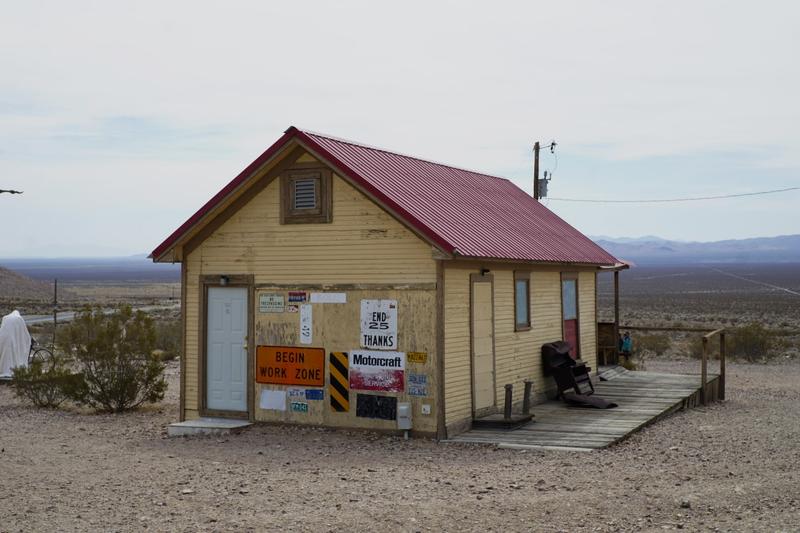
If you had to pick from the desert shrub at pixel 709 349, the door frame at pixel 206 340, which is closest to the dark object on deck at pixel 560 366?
the door frame at pixel 206 340

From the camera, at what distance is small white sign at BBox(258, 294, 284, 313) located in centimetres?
1506

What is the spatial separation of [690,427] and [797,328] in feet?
101

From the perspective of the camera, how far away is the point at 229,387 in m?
15.5

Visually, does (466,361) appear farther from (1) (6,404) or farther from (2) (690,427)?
(1) (6,404)

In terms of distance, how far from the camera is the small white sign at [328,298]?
14578mm

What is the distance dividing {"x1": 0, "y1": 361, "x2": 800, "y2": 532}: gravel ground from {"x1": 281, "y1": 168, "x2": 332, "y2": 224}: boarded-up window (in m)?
3.08

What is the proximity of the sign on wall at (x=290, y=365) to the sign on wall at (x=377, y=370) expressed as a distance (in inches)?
21.7

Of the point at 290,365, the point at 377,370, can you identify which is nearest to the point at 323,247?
the point at 290,365

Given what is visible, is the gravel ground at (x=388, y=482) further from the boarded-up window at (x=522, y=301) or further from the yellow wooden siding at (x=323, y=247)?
the boarded-up window at (x=522, y=301)

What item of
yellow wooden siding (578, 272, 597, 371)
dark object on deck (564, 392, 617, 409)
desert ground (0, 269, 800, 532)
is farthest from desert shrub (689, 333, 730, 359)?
dark object on deck (564, 392, 617, 409)

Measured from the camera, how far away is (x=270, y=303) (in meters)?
15.1

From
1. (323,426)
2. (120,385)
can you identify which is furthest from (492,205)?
(120,385)

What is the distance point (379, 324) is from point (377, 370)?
0.64m

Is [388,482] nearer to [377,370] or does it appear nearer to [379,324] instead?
[377,370]
